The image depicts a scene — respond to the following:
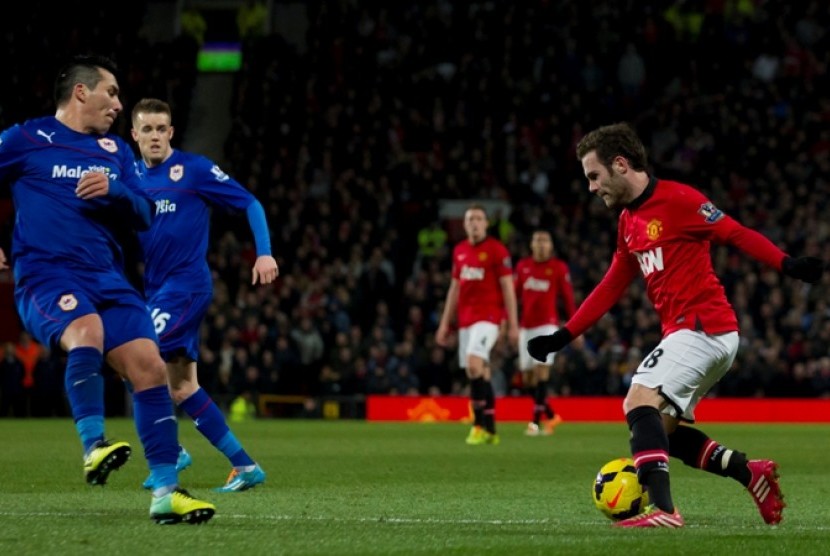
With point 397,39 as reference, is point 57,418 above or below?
below

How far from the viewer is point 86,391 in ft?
24.1

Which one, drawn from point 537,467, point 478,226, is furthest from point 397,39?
point 537,467

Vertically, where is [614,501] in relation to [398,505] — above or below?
above

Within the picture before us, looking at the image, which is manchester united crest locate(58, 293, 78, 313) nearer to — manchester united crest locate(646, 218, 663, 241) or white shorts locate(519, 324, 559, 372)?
manchester united crest locate(646, 218, 663, 241)

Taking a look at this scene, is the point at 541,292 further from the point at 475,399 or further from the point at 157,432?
the point at 157,432

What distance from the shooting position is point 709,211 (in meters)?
7.65

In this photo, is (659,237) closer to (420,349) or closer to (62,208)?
(62,208)

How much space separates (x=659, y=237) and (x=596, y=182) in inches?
15.8

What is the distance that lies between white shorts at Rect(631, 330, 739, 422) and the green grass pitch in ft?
2.01

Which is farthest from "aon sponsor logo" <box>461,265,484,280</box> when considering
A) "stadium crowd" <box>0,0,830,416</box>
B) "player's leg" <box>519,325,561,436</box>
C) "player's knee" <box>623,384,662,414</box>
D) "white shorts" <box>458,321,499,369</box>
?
"player's knee" <box>623,384,662,414</box>

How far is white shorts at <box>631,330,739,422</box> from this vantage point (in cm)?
747

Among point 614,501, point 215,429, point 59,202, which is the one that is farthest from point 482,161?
point 59,202

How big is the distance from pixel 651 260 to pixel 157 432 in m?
2.50

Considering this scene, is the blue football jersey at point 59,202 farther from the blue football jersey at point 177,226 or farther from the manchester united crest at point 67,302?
the blue football jersey at point 177,226
